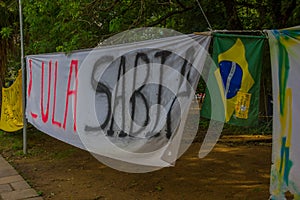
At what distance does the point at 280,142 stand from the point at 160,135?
110 centimetres

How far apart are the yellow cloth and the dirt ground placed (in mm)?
725

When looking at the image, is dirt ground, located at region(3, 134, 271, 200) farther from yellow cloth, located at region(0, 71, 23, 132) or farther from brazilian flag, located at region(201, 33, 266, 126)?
brazilian flag, located at region(201, 33, 266, 126)

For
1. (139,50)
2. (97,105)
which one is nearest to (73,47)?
(97,105)

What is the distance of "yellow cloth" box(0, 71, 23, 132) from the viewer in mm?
6566

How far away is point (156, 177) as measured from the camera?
4629 millimetres

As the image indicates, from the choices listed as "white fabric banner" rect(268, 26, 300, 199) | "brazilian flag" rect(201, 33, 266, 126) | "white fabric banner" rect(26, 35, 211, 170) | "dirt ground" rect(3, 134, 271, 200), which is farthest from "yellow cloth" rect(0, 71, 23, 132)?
"white fabric banner" rect(268, 26, 300, 199)

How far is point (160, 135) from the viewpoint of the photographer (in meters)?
3.27

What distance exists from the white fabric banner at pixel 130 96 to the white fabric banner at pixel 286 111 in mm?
605

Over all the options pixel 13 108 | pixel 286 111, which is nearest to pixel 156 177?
pixel 286 111

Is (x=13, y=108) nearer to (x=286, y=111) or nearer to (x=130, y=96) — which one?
(x=130, y=96)

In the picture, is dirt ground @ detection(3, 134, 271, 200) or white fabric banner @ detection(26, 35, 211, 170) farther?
dirt ground @ detection(3, 134, 271, 200)

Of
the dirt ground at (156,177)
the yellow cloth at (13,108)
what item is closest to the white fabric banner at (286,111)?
the dirt ground at (156,177)

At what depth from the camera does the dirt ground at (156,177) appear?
4.05 m

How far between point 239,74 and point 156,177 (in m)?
2.31
